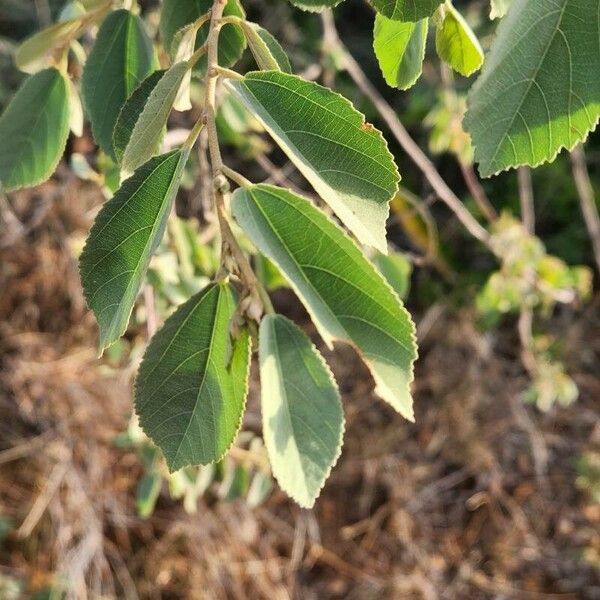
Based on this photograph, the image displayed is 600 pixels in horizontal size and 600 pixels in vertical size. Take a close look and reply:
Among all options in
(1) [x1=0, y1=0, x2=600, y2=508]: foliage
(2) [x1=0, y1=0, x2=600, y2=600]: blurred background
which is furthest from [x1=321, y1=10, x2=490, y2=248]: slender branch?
(1) [x1=0, y1=0, x2=600, y2=508]: foliage

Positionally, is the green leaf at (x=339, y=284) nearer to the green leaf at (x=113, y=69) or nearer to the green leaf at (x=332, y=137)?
the green leaf at (x=332, y=137)

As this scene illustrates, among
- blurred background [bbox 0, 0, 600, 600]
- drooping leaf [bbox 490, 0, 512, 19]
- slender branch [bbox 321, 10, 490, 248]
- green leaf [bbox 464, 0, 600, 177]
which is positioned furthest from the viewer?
blurred background [bbox 0, 0, 600, 600]

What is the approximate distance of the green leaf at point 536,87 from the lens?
474 mm

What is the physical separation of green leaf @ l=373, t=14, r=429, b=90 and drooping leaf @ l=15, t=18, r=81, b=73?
1.08 feet

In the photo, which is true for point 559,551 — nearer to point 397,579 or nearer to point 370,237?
point 397,579

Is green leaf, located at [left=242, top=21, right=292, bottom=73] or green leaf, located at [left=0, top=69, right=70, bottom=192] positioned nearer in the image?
green leaf, located at [left=242, top=21, right=292, bottom=73]

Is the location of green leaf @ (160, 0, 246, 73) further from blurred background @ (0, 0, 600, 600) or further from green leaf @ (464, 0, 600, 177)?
blurred background @ (0, 0, 600, 600)

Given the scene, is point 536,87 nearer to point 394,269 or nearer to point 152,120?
point 152,120

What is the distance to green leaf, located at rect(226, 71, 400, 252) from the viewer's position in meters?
0.52

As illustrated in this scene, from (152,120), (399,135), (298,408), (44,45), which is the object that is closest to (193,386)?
(298,408)

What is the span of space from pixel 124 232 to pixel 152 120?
0.08m

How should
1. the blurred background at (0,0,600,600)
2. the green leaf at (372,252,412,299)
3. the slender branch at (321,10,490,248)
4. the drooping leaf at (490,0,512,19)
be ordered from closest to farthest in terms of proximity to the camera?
the drooping leaf at (490,0,512,19)
the green leaf at (372,252,412,299)
the slender branch at (321,10,490,248)
the blurred background at (0,0,600,600)

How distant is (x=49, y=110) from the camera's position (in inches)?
31.4

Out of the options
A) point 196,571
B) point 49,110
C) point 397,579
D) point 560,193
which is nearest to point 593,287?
point 560,193
